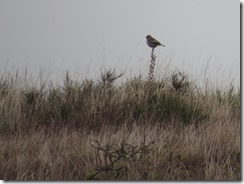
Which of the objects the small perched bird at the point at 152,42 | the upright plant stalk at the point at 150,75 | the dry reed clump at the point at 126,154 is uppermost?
the small perched bird at the point at 152,42

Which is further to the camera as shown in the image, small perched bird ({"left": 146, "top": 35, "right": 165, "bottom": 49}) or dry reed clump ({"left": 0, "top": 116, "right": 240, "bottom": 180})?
small perched bird ({"left": 146, "top": 35, "right": 165, "bottom": 49})

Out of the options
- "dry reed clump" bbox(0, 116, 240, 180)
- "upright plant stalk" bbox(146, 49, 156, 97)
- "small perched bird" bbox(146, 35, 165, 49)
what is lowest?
"dry reed clump" bbox(0, 116, 240, 180)

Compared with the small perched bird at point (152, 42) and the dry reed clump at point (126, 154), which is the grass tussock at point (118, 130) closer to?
the dry reed clump at point (126, 154)

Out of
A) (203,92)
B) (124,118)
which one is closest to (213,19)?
(203,92)

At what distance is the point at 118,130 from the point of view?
7.10ft

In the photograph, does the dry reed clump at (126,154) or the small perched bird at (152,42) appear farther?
the small perched bird at (152,42)

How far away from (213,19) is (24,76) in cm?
101

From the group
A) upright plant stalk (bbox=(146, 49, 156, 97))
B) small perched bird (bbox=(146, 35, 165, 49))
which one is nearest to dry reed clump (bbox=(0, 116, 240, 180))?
upright plant stalk (bbox=(146, 49, 156, 97))

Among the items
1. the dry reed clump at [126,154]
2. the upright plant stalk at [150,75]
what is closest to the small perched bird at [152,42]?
the upright plant stalk at [150,75]

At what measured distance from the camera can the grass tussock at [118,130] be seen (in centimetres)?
208

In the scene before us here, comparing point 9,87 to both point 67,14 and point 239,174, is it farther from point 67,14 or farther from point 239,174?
point 239,174

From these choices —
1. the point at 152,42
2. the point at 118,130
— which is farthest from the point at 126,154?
the point at 152,42

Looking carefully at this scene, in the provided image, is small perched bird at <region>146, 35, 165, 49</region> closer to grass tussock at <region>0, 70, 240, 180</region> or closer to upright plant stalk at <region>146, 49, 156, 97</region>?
upright plant stalk at <region>146, 49, 156, 97</region>

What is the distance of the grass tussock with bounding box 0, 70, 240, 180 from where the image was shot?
6.84 ft
